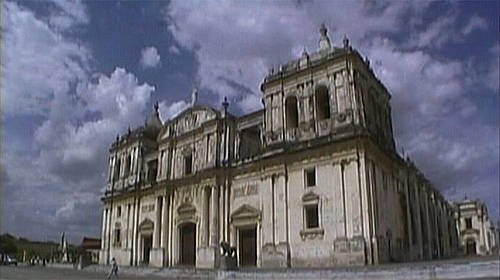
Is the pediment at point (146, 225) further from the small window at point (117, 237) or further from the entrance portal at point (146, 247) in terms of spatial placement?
the small window at point (117, 237)

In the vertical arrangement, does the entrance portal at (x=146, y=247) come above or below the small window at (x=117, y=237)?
below

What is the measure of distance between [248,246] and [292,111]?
8802 millimetres

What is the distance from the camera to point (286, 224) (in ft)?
87.4

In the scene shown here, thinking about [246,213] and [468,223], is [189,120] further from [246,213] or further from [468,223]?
[468,223]

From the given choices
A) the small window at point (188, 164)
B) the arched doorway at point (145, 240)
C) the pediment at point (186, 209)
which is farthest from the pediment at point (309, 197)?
the arched doorway at point (145, 240)

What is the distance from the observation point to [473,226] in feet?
209

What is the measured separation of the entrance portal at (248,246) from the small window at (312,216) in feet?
12.9

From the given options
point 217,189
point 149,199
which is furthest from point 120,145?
point 217,189

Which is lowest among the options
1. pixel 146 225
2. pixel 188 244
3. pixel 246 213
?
pixel 188 244

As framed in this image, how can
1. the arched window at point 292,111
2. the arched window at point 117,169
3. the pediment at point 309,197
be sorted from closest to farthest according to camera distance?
the pediment at point 309,197 → the arched window at point 292,111 → the arched window at point 117,169

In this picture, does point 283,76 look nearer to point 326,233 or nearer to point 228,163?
point 228,163

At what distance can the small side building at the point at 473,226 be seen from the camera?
61781 millimetres

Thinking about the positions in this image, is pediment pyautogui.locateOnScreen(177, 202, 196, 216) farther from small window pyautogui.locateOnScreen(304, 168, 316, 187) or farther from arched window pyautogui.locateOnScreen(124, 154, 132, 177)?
small window pyautogui.locateOnScreen(304, 168, 316, 187)

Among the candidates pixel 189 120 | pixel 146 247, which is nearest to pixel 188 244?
pixel 146 247
